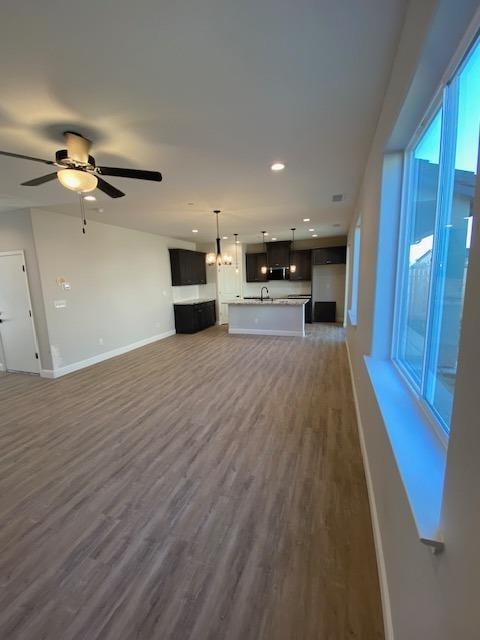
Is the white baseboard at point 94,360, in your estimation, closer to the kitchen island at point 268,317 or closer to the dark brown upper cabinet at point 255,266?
the kitchen island at point 268,317

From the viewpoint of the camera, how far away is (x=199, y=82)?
5.62 feet

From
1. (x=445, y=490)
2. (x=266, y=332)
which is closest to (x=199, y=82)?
(x=445, y=490)

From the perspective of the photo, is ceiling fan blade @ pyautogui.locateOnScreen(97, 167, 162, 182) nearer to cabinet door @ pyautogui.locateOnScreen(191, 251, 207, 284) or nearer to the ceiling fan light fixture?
the ceiling fan light fixture

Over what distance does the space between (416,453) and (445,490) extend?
1.55 feet

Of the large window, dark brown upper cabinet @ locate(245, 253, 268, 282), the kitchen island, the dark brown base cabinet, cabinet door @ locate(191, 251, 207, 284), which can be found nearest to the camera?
the large window

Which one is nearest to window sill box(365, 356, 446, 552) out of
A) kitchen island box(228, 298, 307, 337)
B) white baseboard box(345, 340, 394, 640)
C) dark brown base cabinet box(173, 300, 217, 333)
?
white baseboard box(345, 340, 394, 640)

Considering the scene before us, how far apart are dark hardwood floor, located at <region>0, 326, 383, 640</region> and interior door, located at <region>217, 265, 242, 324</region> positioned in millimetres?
5782

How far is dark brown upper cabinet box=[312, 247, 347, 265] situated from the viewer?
8531 mm

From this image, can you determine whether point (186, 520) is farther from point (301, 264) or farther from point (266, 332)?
point (301, 264)

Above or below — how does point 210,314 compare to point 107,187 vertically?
below

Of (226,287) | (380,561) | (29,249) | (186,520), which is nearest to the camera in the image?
(380,561)

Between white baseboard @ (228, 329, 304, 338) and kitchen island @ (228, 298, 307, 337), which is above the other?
kitchen island @ (228, 298, 307, 337)

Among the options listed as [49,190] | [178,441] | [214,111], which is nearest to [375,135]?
[214,111]

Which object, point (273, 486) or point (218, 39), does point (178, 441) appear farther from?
point (218, 39)
